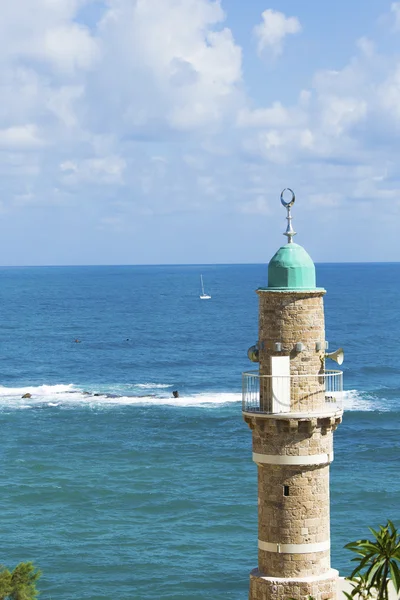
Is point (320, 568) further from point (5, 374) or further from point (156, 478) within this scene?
point (5, 374)

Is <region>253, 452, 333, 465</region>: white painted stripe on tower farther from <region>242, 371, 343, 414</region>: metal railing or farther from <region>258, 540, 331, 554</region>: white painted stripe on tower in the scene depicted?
<region>258, 540, 331, 554</region>: white painted stripe on tower

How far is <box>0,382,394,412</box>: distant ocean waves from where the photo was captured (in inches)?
3823

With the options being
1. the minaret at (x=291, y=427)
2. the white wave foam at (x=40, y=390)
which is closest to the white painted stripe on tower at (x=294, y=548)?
the minaret at (x=291, y=427)

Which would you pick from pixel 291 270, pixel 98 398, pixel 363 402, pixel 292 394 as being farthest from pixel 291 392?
pixel 98 398

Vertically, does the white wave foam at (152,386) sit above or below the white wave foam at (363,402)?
above

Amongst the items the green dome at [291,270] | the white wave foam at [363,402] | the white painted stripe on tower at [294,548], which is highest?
the white wave foam at [363,402]

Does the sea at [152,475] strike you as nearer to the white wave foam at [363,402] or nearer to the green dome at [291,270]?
the white wave foam at [363,402]

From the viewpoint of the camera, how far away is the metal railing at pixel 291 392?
24281 millimetres

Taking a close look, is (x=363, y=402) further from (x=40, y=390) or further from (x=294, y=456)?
(x=294, y=456)

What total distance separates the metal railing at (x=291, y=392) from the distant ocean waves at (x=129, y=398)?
68.7 m

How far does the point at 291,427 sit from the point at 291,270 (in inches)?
130

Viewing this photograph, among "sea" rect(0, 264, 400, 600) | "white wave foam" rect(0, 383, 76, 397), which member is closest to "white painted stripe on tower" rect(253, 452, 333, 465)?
"sea" rect(0, 264, 400, 600)

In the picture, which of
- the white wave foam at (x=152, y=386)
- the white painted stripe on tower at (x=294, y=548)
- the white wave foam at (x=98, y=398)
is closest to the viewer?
the white painted stripe on tower at (x=294, y=548)

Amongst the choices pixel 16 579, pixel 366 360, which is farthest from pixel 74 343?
pixel 16 579
